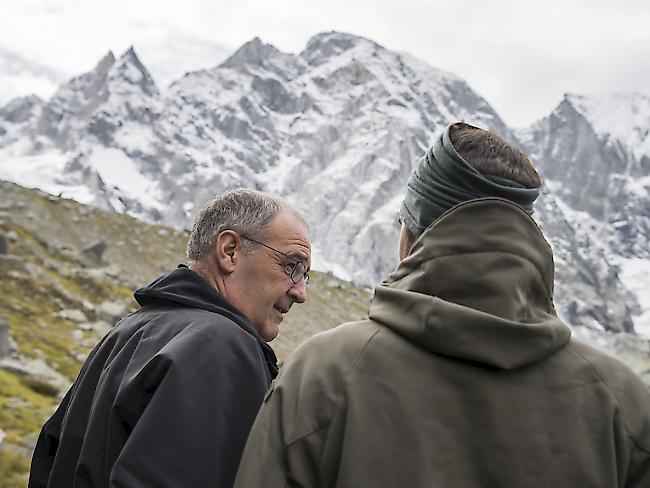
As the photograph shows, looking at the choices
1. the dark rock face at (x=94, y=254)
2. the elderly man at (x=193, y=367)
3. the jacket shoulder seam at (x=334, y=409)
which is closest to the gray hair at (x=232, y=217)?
the elderly man at (x=193, y=367)

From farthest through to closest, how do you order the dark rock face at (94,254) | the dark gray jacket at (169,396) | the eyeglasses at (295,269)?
the dark rock face at (94,254)
the eyeglasses at (295,269)
the dark gray jacket at (169,396)

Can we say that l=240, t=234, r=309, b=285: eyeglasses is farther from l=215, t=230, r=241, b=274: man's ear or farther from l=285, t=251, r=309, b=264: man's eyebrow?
l=215, t=230, r=241, b=274: man's ear

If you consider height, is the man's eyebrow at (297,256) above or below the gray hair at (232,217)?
below

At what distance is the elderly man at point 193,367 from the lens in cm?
271

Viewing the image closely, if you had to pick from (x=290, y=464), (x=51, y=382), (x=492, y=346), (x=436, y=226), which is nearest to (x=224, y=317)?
(x=290, y=464)

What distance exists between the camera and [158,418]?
2723 mm

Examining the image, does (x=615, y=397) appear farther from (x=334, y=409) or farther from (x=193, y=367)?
(x=193, y=367)

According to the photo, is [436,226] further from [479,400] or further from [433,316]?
[479,400]

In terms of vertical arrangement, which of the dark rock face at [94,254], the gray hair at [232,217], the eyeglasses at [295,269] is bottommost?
the dark rock face at [94,254]

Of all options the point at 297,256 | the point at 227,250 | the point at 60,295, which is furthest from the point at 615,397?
the point at 60,295

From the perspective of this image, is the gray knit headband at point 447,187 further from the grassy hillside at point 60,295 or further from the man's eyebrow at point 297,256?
the grassy hillside at point 60,295

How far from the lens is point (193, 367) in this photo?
9.26ft

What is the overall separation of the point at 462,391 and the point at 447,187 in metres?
0.77

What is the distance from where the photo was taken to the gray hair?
360 cm
